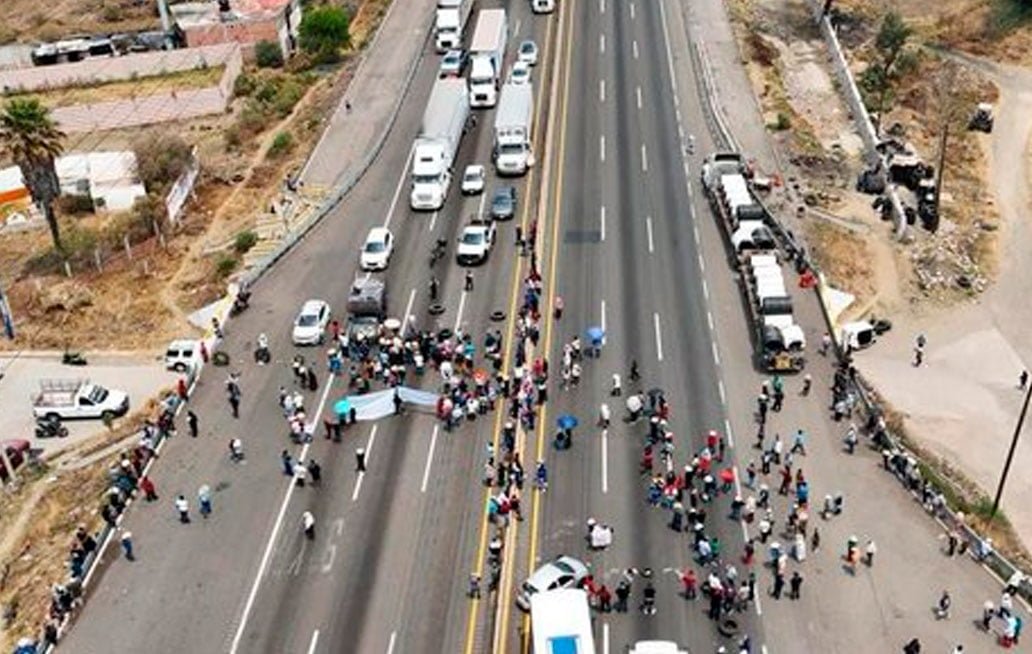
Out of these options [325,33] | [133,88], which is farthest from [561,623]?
[133,88]

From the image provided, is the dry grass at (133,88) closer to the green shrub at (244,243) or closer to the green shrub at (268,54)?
the green shrub at (268,54)

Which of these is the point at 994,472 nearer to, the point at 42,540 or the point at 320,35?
the point at 42,540

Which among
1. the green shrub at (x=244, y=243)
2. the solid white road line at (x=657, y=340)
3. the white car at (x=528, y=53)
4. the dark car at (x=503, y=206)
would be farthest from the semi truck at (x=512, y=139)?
the solid white road line at (x=657, y=340)

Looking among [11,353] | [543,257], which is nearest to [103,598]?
[11,353]

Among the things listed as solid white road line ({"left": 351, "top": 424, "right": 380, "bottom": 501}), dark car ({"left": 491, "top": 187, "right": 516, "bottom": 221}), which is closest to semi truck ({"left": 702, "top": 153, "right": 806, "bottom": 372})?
dark car ({"left": 491, "top": 187, "right": 516, "bottom": 221})

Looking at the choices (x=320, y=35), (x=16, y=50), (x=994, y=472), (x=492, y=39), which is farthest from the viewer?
(x=16, y=50)

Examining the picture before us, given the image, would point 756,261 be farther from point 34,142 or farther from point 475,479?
point 34,142
